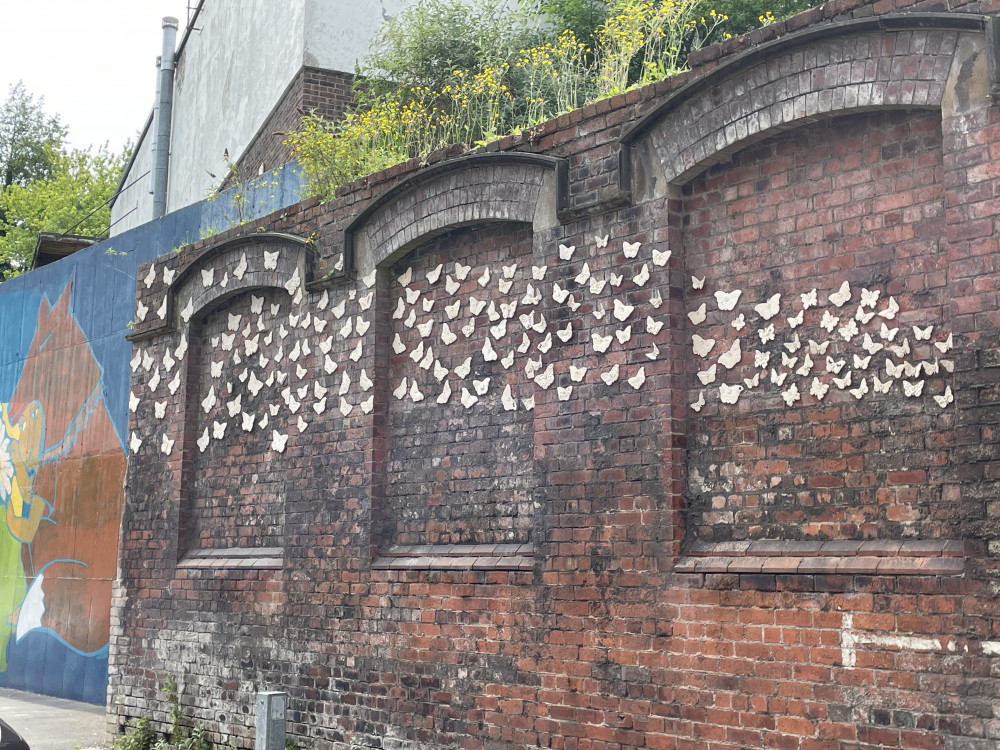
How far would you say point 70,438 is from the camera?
13.9m

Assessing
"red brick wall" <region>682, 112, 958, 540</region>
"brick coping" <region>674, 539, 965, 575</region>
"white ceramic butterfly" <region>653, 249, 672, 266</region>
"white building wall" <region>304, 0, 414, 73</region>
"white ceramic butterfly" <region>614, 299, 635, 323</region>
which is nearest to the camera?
"brick coping" <region>674, 539, 965, 575</region>

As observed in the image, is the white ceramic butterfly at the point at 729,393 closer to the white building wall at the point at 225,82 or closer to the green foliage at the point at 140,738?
the green foliage at the point at 140,738

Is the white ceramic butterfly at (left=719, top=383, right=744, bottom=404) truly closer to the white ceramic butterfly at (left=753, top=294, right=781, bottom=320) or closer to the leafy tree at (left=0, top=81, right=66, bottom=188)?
the white ceramic butterfly at (left=753, top=294, right=781, bottom=320)

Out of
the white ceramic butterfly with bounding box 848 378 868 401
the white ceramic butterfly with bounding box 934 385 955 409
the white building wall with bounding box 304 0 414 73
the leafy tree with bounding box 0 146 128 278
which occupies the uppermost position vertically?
the leafy tree with bounding box 0 146 128 278

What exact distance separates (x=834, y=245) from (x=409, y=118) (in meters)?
5.36

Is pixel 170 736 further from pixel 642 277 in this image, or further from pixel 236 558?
pixel 642 277

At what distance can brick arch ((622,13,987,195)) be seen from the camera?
518cm

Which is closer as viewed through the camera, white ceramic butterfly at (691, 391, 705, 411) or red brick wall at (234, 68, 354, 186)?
white ceramic butterfly at (691, 391, 705, 411)

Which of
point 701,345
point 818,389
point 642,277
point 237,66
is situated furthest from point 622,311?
point 237,66

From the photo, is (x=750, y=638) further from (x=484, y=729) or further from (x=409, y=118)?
(x=409, y=118)

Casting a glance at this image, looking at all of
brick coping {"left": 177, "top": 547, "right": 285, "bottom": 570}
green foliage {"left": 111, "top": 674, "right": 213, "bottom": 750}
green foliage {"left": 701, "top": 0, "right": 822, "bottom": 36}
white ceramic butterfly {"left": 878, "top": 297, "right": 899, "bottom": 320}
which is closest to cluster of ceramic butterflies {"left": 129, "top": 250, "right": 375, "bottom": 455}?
brick coping {"left": 177, "top": 547, "right": 285, "bottom": 570}

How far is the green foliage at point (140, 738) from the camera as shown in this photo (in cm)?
979

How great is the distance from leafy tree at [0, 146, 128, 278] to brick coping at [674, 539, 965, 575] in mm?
31874

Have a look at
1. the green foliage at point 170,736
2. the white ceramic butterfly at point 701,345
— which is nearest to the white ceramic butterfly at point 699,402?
the white ceramic butterfly at point 701,345
